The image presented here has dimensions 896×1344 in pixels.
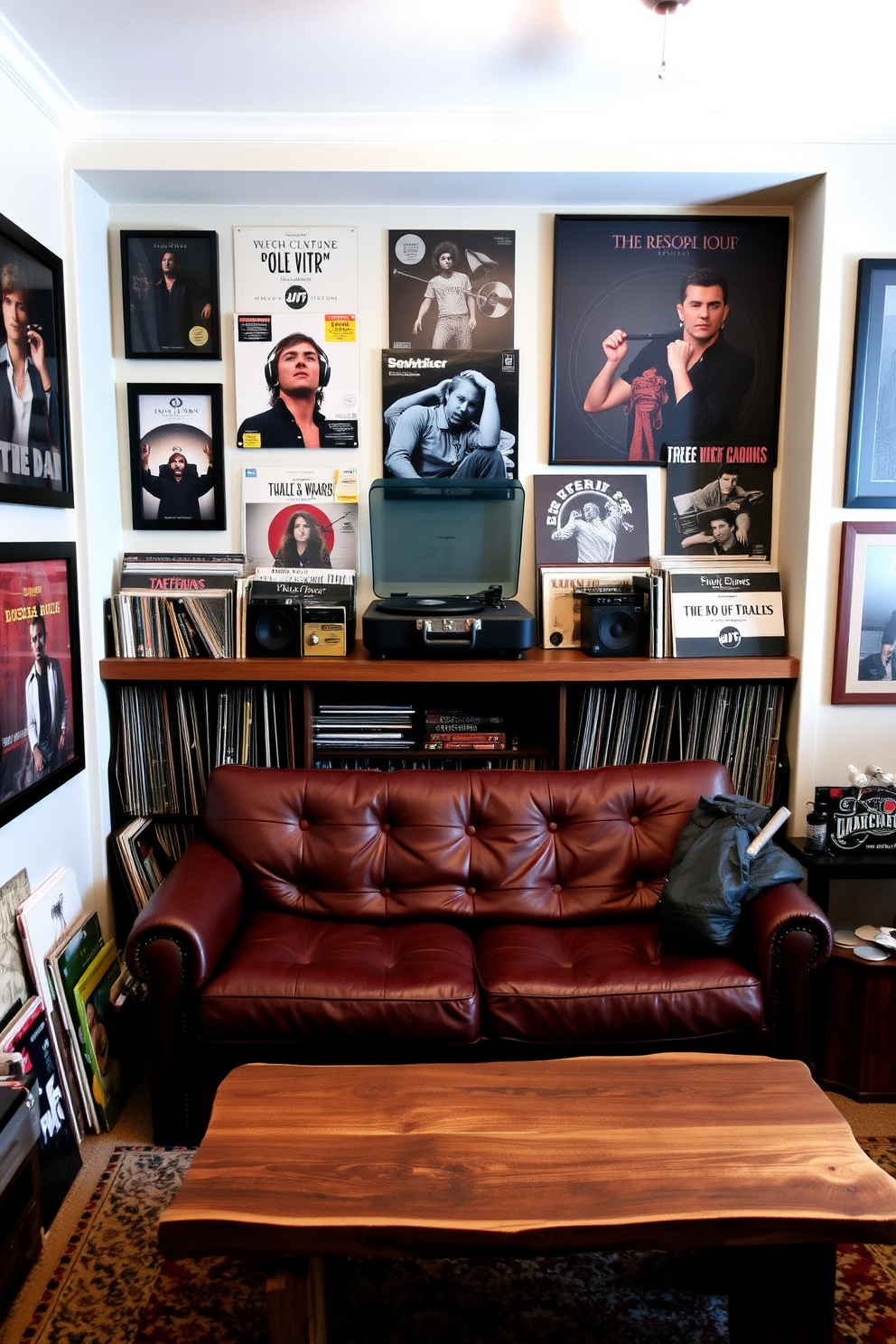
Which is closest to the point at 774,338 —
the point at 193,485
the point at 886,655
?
the point at 886,655

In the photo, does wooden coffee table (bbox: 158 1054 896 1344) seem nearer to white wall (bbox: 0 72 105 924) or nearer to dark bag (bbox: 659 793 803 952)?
dark bag (bbox: 659 793 803 952)

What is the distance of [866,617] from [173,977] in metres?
2.14

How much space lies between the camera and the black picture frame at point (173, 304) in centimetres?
273

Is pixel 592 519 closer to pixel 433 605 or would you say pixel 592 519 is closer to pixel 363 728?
pixel 433 605

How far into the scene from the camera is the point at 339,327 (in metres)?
2.79

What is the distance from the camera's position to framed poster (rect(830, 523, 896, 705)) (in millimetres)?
2652

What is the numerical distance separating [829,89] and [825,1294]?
2.67 metres

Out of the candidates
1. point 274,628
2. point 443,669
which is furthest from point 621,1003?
point 274,628

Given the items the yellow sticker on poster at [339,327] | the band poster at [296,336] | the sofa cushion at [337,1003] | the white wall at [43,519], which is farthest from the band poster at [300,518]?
the sofa cushion at [337,1003]

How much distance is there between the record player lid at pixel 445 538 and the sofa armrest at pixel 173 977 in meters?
1.19

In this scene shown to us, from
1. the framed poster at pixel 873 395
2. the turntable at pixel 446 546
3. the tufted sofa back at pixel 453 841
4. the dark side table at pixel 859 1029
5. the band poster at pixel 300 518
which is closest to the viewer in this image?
the dark side table at pixel 859 1029

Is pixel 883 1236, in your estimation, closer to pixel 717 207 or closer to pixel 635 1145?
pixel 635 1145

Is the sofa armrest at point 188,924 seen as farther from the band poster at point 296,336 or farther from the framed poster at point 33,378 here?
the band poster at point 296,336

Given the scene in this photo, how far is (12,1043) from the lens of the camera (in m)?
1.90
